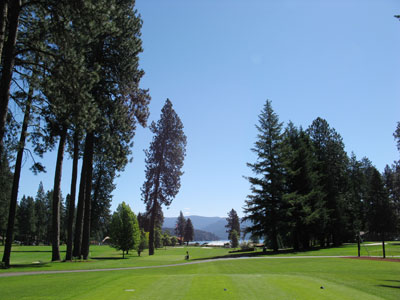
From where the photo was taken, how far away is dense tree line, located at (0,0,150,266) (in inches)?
553

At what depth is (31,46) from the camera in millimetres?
15227

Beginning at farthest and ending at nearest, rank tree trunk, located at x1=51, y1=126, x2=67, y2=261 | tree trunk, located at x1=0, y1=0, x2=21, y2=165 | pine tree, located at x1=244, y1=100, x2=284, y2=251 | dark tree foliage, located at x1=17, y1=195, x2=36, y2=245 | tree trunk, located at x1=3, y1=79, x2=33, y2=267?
1. dark tree foliage, located at x1=17, y1=195, x2=36, y2=245
2. pine tree, located at x1=244, y1=100, x2=284, y2=251
3. tree trunk, located at x1=51, y1=126, x2=67, y2=261
4. tree trunk, located at x1=3, y1=79, x2=33, y2=267
5. tree trunk, located at x1=0, y1=0, x2=21, y2=165

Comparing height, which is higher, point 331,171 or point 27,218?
point 331,171

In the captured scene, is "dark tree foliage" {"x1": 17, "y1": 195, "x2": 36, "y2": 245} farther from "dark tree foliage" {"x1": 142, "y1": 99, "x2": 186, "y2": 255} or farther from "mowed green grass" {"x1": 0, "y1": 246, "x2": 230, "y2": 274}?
"dark tree foliage" {"x1": 142, "y1": 99, "x2": 186, "y2": 255}

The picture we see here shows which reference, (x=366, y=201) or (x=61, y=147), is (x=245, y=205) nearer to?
(x=61, y=147)

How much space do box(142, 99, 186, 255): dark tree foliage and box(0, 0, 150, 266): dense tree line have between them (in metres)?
Answer: 17.7

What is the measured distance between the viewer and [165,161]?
156ft

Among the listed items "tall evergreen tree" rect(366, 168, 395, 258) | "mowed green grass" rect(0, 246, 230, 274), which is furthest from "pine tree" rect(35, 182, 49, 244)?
"tall evergreen tree" rect(366, 168, 395, 258)

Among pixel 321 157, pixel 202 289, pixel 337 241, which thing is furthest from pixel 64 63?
pixel 337 241

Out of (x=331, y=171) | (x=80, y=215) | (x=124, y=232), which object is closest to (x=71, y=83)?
(x=80, y=215)

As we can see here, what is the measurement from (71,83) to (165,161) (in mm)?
33174

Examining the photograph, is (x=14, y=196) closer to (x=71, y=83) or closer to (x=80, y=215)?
(x=80, y=215)

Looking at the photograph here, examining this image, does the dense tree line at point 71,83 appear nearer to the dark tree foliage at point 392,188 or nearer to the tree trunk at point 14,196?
the tree trunk at point 14,196

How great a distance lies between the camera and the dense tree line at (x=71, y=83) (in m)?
14.0
